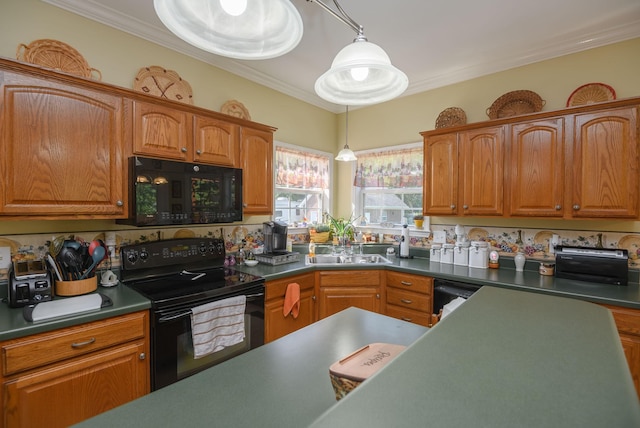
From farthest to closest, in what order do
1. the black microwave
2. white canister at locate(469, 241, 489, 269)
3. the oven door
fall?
white canister at locate(469, 241, 489, 269), the black microwave, the oven door

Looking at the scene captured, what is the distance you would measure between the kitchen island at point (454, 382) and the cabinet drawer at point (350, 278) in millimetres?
1644

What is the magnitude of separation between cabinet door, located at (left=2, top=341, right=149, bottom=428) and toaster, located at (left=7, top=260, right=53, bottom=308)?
0.42 m

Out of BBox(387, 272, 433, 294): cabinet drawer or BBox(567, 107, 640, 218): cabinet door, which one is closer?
BBox(567, 107, 640, 218): cabinet door

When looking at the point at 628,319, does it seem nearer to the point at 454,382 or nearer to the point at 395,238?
the point at 395,238

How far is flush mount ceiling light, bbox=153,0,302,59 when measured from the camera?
91 centimetres

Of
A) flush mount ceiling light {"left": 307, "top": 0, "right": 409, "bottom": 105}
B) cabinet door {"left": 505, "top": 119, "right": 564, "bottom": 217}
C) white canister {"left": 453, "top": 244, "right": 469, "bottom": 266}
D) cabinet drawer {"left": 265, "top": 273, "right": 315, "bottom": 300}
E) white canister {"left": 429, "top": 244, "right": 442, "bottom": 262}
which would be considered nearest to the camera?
flush mount ceiling light {"left": 307, "top": 0, "right": 409, "bottom": 105}

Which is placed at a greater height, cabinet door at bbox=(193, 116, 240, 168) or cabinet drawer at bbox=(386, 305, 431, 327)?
cabinet door at bbox=(193, 116, 240, 168)

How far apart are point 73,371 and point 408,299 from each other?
7.73 ft

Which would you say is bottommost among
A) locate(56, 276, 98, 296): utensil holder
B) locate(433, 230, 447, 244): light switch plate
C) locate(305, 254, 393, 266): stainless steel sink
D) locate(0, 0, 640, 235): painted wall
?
locate(305, 254, 393, 266): stainless steel sink

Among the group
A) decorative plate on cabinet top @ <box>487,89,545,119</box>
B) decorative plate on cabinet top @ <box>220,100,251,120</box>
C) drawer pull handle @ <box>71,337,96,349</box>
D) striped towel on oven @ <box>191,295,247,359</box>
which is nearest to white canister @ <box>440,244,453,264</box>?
decorative plate on cabinet top @ <box>487,89,545,119</box>

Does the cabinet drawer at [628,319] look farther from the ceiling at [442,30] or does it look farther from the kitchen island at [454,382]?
the ceiling at [442,30]

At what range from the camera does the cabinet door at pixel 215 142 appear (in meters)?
2.35

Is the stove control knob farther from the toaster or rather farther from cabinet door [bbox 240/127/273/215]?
cabinet door [bbox 240/127/273/215]

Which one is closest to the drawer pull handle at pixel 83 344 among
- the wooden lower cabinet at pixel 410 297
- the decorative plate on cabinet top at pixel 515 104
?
the wooden lower cabinet at pixel 410 297
